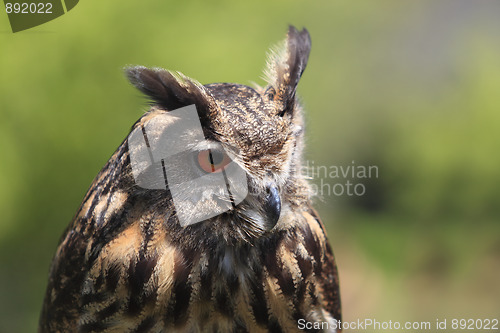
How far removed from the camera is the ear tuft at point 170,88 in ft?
4.40

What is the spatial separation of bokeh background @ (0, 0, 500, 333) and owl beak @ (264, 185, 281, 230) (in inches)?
67.2

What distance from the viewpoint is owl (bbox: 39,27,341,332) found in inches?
53.6

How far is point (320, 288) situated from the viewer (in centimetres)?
171

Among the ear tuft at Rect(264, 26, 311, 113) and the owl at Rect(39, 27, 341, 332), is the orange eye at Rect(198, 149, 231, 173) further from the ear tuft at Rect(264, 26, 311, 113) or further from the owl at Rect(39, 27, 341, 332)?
the ear tuft at Rect(264, 26, 311, 113)

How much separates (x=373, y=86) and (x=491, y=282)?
1645 mm

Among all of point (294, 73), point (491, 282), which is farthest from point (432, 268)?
point (294, 73)

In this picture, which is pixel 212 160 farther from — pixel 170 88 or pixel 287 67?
pixel 287 67

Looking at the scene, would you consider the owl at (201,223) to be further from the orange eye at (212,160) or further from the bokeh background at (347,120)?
the bokeh background at (347,120)

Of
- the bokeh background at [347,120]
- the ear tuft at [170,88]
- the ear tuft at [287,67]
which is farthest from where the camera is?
the bokeh background at [347,120]

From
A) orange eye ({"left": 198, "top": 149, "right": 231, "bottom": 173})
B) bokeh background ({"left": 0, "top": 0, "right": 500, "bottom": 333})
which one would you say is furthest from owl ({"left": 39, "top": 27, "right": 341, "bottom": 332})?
bokeh background ({"left": 0, "top": 0, "right": 500, "bottom": 333})

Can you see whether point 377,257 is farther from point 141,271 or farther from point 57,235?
point 141,271

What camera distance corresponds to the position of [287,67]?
5.24 feet

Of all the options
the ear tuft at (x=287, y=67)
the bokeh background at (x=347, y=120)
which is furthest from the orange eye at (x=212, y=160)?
the bokeh background at (x=347, y=120)

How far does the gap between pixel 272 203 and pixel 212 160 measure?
0.19 metres
